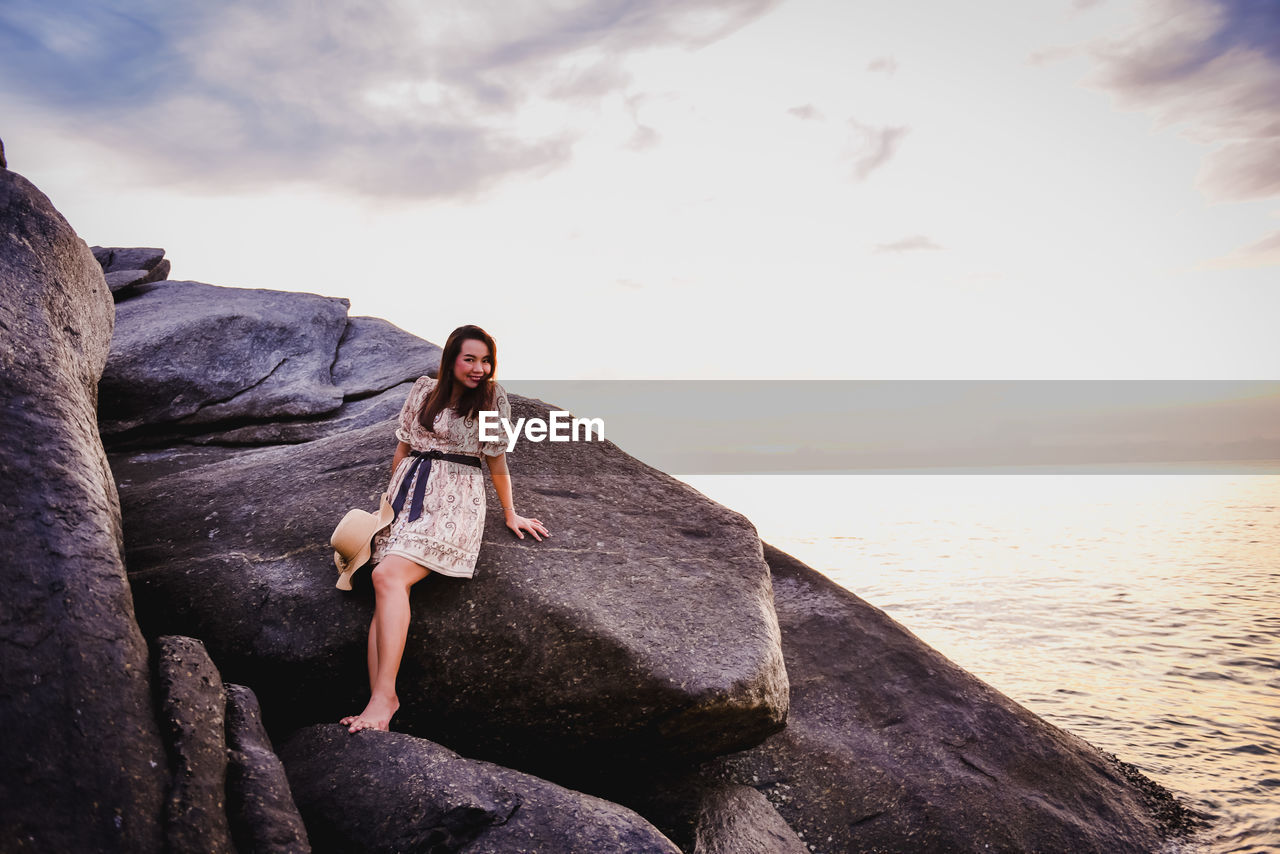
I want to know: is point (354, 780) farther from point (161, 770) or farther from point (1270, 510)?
point (1270, 510)

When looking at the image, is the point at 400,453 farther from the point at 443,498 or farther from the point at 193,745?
the point at 193,745

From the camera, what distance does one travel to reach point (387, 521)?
498cm

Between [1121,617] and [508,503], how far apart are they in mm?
14923

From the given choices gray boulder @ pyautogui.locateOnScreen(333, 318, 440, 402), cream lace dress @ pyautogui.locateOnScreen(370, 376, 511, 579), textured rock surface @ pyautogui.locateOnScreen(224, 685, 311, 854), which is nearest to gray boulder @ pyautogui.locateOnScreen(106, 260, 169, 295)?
gray boulder @ pyautogui.locateOnScreen(333, 318, 440, 402)

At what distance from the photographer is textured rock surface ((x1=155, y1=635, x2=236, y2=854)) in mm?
2930

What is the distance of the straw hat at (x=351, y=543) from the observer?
4.83 meters

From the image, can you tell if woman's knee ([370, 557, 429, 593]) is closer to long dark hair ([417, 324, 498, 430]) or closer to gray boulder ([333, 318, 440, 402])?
long dark hair ([417, 324, 498, 430])

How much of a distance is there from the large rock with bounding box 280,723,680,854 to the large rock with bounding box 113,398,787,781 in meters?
0.74

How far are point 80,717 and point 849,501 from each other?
45.2 metres

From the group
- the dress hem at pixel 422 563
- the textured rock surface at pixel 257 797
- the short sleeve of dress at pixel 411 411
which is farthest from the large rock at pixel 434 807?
the short sleeve of dress at pixel 411 411

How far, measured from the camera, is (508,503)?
17.7 ft

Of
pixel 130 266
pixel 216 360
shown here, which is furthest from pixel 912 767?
pixel 130 266

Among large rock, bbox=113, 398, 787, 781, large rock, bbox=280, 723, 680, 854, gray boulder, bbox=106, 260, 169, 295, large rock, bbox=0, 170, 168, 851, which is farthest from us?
gray boulder, bbox=106, 260, 169, 295

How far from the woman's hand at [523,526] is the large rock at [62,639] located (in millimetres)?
2232
